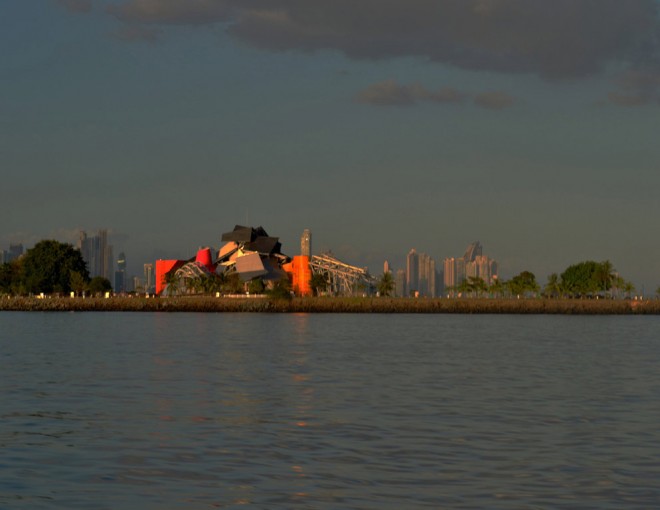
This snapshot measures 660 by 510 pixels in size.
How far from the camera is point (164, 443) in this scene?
22453 millimetres

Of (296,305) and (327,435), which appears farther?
(296,305)

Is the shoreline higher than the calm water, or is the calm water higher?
the shoreline

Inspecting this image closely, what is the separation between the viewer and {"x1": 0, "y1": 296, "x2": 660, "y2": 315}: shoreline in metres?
183

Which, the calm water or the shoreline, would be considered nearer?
the calm water

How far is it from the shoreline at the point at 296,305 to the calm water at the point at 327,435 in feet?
439

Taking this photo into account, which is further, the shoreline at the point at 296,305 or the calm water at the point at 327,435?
the shoreline at the point at 296,305

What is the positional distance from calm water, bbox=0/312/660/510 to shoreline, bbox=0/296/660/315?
5269 inches

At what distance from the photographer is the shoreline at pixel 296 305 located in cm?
18325

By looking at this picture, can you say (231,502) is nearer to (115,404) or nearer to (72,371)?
(115,404)

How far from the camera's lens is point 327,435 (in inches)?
949

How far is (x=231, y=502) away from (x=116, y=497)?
6.51 ft

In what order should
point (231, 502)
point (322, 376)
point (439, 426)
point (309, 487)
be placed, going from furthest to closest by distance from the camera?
point (322, 376)
point (439, 426)
point (309, 487)
point (231, 502)

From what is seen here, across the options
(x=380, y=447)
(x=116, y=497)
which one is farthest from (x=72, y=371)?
(x=116, y=497)

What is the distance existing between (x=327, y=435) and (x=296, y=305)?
161077 mm
